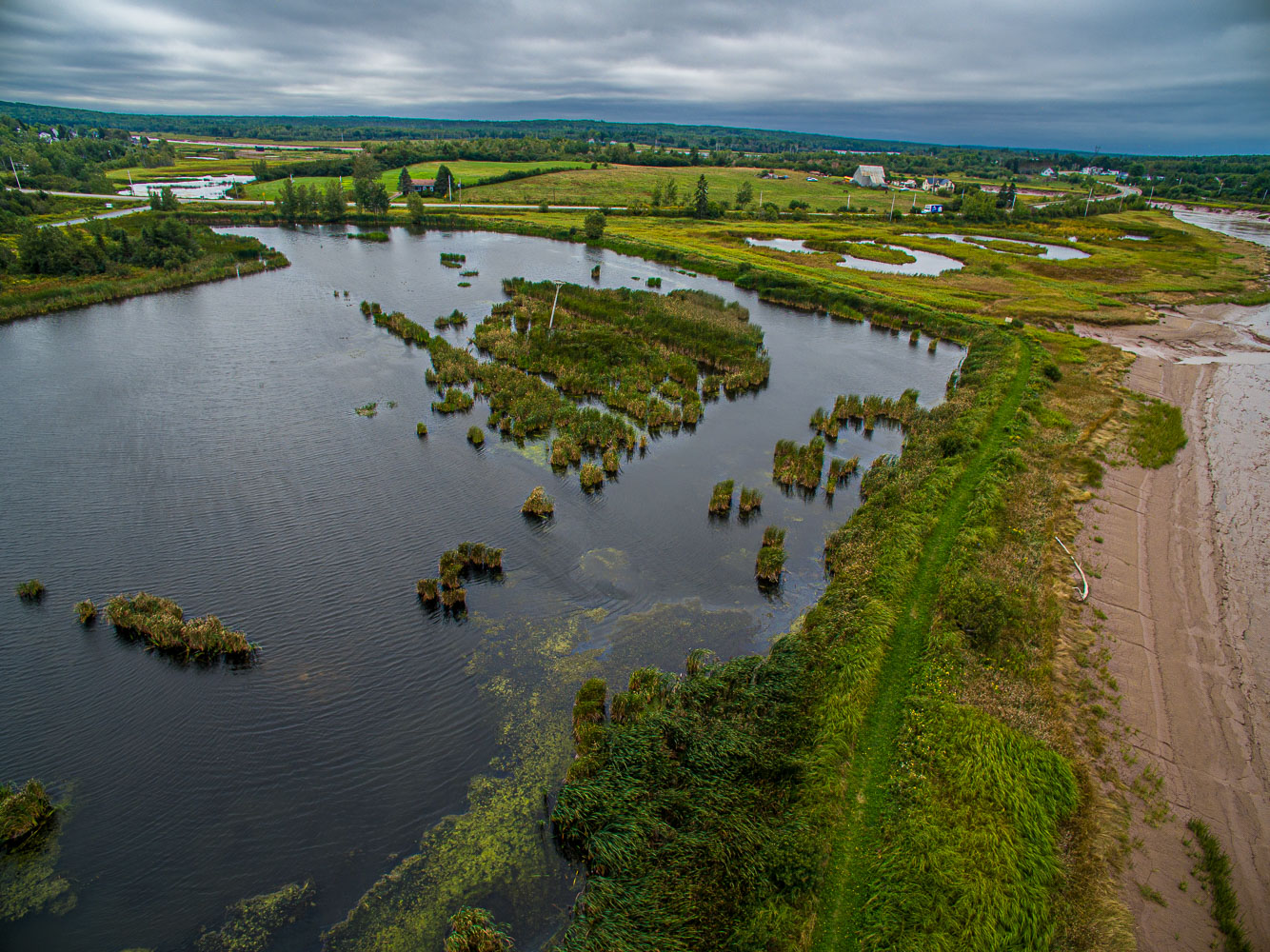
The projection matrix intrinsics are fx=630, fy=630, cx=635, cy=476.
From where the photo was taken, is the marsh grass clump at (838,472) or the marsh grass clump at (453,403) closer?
the marsh grass clump at (838,472)

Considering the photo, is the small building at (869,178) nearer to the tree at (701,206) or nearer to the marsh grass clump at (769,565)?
the tree at (701,206)

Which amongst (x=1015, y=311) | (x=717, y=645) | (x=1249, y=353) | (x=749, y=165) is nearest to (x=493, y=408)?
(x=717, y=645)

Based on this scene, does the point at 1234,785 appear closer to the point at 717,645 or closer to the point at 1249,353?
the point at 717,645

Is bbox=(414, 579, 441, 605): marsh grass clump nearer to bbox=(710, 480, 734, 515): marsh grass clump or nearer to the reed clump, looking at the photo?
the reed clump

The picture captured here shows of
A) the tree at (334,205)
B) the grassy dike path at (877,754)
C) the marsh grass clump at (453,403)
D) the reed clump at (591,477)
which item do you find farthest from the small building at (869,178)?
the reed clump at (591,477)

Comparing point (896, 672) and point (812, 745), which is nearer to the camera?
point (812, 745)

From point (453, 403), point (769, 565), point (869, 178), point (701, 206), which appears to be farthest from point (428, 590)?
point (869, 178)

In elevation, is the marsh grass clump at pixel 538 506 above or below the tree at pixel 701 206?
below
